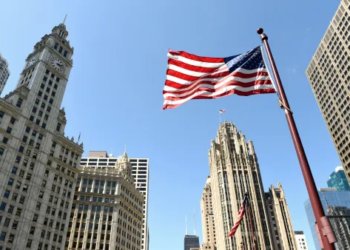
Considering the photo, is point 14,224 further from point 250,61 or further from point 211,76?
point 250,61

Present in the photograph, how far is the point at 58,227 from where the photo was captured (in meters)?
87.4

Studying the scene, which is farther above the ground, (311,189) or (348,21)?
(348,21)

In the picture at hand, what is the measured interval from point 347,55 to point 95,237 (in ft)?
401

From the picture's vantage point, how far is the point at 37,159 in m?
88.4

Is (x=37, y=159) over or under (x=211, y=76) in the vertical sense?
over

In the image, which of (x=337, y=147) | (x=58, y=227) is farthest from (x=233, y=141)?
(x=58, y=227)

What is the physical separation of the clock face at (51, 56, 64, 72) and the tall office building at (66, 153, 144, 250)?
134 feet

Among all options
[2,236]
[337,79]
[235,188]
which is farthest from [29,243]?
[337,79]

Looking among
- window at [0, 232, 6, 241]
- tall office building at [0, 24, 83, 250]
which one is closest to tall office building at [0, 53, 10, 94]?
tall office building at [0, 24, 83, 250]

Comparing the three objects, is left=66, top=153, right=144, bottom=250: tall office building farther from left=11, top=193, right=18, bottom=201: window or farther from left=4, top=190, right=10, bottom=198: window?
left=4, top=190, right=10, bottom=198: window

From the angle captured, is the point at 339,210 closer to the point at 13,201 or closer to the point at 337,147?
the point at 337,147

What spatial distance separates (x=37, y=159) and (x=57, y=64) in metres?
41.3

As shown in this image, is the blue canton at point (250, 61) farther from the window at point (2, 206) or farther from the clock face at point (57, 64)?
the clock face at point (57, 64)

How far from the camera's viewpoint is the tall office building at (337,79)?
4761 inches
